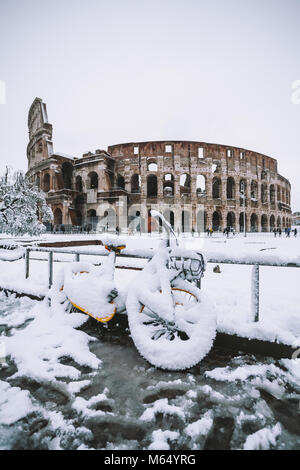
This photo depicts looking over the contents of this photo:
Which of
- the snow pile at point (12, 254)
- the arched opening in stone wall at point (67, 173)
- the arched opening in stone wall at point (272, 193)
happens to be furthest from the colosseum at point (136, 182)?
the snow pile at point (12, 254)

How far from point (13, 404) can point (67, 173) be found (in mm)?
34379

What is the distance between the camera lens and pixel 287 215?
44031mm

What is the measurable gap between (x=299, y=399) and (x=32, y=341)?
244 cm

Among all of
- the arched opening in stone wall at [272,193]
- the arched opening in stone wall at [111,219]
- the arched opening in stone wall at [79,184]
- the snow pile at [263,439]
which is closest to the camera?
the snow pile at [263,439]

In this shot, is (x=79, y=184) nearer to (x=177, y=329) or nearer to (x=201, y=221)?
(x=201, y=221)

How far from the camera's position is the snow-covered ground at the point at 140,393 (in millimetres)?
1282

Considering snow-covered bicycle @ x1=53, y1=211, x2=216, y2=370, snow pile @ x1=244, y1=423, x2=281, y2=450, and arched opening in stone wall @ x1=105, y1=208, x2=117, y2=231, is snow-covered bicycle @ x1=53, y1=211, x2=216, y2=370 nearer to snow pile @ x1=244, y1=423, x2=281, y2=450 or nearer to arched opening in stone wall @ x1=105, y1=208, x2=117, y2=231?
snow pile @ x1=244, y1=423, x2=281, y2=450

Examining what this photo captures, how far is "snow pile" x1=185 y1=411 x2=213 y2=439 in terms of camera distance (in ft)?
4.27

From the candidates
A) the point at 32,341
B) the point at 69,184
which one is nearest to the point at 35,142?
the point at 69,184

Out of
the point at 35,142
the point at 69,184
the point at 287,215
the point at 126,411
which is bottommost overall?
the point at 126,411

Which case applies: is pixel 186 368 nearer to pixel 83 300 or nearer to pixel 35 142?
pixel 83 300

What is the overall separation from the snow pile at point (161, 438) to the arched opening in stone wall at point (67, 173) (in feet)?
111

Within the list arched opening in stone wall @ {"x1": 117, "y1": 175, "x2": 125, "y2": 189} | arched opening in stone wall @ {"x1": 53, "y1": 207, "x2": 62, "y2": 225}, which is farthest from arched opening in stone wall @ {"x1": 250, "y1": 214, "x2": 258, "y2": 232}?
arched opening in stone wall @ {"x1": 53, "y1": 207, "x2": 62, "y2": 225}

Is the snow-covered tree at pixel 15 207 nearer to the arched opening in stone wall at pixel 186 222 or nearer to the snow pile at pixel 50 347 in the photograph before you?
the snow pile at pixel 50 347
